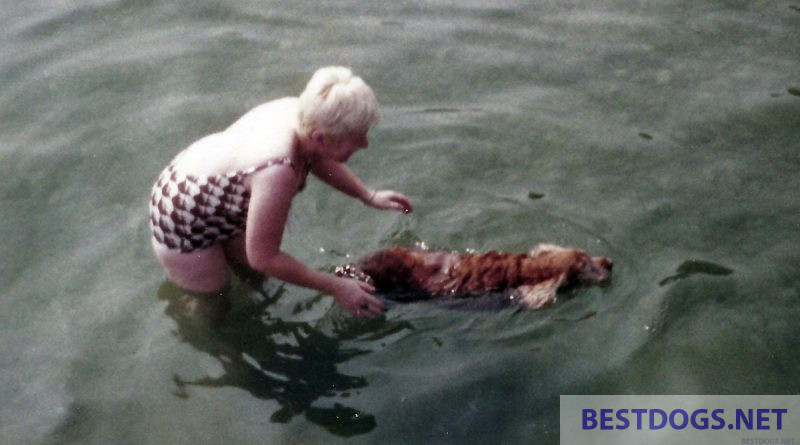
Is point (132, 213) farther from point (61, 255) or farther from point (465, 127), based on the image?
point (465, 127)

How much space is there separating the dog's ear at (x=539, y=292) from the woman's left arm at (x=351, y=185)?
2.87 feet

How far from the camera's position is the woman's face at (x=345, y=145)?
4.27 m

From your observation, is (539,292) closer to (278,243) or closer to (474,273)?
(474,273)

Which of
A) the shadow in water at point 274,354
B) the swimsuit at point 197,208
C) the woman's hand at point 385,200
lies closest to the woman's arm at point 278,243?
the swimsuit at point 197,208

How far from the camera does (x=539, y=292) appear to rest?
186 inches

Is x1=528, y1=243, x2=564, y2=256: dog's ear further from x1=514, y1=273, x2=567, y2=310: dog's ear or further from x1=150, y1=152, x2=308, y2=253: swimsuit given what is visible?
x1=150, y1=152, x2=308, y2=253: swimsuit

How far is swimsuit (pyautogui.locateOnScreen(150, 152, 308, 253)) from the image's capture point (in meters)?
4.53

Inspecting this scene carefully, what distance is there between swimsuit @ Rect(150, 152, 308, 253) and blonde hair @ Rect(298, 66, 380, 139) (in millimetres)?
279

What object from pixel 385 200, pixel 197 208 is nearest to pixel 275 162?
pixel 197 208

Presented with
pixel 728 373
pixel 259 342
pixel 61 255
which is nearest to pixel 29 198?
pixel 61 255

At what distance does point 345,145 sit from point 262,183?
0.43m

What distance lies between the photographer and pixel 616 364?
15.5 ft

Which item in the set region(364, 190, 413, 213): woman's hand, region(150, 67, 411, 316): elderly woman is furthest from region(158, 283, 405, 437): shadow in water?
region(364, 190, 413, 213): woman's hand

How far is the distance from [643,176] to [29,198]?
13.5ft
